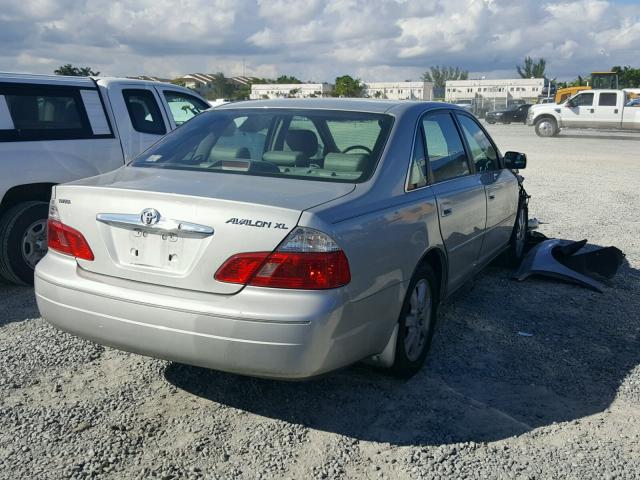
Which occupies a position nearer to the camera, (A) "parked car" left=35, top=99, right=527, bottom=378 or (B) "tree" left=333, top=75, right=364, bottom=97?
(A) "parked car" left=35, top=99, right=527, bottom=378

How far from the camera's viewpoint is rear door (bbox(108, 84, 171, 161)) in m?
6.66

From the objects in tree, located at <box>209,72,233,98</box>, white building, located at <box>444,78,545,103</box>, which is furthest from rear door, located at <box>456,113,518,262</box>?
tree, located at <box>209,72,233,98</box>

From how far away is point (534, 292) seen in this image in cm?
591

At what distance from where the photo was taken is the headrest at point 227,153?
3.97 metres

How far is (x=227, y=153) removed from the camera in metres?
4.05

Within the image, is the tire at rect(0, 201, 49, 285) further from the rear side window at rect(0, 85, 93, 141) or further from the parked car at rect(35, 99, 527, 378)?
the parked car at rect(35, 99, 527, 378)

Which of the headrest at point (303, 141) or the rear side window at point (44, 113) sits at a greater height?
the rear side window at point (44, 113)

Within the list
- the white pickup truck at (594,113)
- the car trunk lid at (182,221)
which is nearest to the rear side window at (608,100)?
the white pickup truck at (594,113)

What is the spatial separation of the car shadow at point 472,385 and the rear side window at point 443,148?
3.84 ft

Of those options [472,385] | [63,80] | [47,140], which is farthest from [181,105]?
[472,385]

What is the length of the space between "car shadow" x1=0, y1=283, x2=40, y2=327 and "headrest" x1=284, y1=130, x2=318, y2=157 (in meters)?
2.44

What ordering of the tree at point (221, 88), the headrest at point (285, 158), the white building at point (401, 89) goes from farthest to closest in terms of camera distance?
the tree at point (221, 88), the white building at point (401, 89), the headrest at point (285, 158)

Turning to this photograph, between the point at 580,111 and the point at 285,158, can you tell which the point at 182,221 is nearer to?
the point at 285,158

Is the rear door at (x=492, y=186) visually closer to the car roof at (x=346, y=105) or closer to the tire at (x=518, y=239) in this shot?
the tire at (x=518, y=239)
